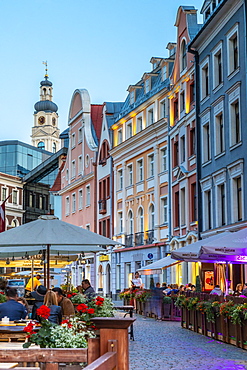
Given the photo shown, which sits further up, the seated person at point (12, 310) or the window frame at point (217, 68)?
the window frame at point (217, 68)

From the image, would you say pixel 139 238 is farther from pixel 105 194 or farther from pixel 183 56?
pixel 183 56

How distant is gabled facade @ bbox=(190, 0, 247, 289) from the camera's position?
2625cm

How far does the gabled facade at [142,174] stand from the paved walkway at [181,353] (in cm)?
1998

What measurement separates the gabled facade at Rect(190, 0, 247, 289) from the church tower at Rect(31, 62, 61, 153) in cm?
12581

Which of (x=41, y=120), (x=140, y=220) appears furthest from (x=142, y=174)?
(x=41, y=120)

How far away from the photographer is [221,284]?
1136 inches

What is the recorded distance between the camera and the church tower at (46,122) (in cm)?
15662

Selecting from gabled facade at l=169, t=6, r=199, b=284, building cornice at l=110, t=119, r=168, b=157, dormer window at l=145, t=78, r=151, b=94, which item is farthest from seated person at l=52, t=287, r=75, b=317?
dormer window at l=145, t=78, r=151, b=94

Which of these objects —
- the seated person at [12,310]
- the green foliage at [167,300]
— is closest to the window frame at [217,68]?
the green foliage at [167,300]

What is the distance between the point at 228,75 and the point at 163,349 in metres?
15.3

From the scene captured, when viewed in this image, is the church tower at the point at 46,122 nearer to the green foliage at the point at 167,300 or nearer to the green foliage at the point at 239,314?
the green foliage at the point at 167,300

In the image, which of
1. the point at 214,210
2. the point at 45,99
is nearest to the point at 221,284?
the point at 214,210

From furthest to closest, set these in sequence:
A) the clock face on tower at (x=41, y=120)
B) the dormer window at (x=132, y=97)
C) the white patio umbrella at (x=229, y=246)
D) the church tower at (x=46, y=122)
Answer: the clock face on tower at (x=41, y=120), the church tower at (x=46, y=122), the dormer window at (x=132, y=97), the white patio umbrella at (x=229, y=246)

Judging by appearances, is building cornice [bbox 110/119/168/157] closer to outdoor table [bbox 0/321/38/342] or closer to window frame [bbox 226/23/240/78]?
window frame [bbox 226/23/240/78]
